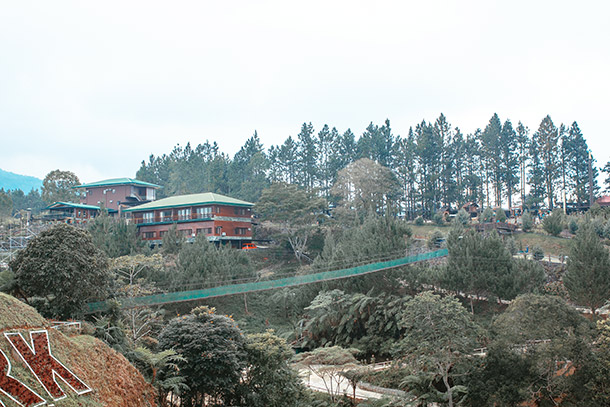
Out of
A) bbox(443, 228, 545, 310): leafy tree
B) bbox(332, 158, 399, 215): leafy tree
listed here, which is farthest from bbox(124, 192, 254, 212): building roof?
bbox(443, 228, 545, 310): leafy tree

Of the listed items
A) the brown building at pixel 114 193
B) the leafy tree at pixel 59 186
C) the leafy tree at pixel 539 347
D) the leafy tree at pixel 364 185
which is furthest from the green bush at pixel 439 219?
the leafy tree at pixel 59 186

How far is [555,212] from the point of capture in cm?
3741

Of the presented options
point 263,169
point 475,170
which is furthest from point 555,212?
point 263,169

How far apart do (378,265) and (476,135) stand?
32434 millimetres

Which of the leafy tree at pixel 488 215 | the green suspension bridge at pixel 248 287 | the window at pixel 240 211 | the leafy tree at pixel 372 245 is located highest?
the window at pixel 240 211

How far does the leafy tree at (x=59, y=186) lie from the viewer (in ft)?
175

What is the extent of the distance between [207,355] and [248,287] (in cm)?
944

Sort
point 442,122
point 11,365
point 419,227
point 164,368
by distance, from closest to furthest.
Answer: point 11,365, point 164,368, point 419,227, point 442,122

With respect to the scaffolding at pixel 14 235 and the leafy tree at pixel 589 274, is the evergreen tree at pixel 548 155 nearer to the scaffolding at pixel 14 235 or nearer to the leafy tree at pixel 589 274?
the leafy tree at pixel 589 274

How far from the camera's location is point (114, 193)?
160ft

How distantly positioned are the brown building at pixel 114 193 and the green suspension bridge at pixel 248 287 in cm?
2691

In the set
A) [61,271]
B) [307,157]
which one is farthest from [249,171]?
[61,271]

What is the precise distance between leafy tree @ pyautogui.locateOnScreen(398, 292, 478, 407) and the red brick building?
3726 cm

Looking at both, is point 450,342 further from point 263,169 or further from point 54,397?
point 263,169
